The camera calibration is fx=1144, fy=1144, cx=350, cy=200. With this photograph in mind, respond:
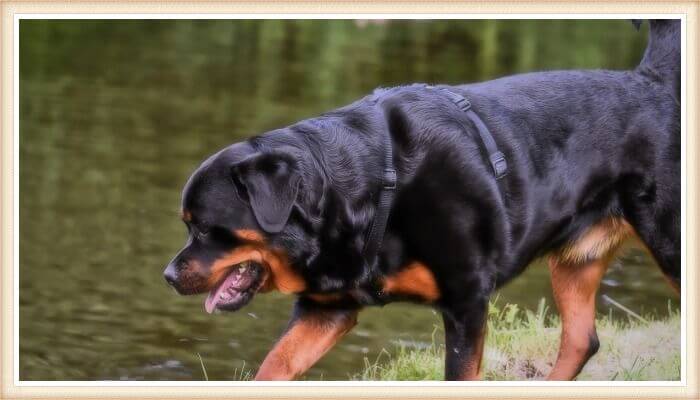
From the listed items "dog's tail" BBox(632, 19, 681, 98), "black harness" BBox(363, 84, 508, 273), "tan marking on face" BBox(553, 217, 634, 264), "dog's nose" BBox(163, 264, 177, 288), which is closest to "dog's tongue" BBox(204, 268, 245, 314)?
"dog's nose" BBox(163, 264, 177, 288)

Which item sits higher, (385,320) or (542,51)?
(542,51)

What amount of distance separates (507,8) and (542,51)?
3433mm

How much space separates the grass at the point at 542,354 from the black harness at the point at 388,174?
1.27 metres

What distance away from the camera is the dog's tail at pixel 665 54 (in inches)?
207

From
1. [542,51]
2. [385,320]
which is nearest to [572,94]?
[385,320]

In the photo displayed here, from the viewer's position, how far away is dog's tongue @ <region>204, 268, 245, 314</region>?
15.1 feet

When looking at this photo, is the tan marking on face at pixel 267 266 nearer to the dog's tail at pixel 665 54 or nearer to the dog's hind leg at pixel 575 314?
the dog's hind leg at pixel 575 314

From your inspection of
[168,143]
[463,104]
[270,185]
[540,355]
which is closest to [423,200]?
[463,104]

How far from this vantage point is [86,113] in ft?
34.8

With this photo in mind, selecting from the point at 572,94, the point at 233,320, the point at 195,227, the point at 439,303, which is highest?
the point at 572,94

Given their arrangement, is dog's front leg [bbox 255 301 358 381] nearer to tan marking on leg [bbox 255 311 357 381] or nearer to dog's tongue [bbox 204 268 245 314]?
tan marking on leg [bbox 255 311 357 381]

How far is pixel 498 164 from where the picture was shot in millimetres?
4707

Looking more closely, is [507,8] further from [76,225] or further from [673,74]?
[76,225]

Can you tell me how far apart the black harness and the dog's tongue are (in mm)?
526
